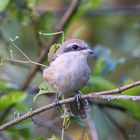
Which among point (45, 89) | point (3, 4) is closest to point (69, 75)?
point (45, 89)

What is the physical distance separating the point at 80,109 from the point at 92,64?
6.97 feet

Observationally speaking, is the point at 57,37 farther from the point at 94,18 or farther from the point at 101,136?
the point at 94,18

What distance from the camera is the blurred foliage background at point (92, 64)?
13.1 ft

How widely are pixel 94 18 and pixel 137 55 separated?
99 cm

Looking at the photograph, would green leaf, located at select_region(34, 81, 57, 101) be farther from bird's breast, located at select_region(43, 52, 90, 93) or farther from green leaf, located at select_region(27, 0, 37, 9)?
green leaf, located at select_region(27, 0, 37, 9)

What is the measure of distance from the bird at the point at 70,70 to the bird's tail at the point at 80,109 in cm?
8

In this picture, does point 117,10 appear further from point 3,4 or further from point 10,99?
point 10,99

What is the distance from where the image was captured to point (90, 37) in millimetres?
6055

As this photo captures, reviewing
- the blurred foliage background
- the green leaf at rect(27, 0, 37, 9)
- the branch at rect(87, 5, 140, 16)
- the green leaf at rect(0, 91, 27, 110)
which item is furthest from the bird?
the branch at rect(87, 5, 140, 16)

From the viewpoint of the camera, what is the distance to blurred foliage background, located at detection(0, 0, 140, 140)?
3.98 meters

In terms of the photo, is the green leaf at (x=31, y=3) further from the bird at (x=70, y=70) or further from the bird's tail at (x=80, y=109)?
the bird's tail at (x=80, y=109)

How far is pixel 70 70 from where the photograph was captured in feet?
11.1

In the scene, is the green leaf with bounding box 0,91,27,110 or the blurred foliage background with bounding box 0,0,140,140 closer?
the green leaf with bounding box 0,91,27,110

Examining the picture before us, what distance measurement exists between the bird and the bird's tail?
8 centimetres
